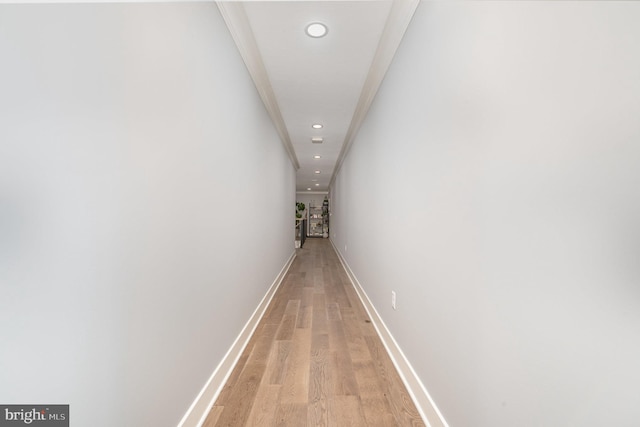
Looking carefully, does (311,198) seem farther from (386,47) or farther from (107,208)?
(107,208)

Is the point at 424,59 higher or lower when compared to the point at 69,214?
higher

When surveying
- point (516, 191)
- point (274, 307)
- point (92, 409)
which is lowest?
point (274, 307)

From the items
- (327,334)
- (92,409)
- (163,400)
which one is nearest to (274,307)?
(327,334)

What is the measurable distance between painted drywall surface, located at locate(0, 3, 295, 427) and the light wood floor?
34cm

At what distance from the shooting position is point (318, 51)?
7.66ft

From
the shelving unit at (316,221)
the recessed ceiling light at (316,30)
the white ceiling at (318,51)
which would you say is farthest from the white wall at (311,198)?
the recessed ceiling light at (316,30)

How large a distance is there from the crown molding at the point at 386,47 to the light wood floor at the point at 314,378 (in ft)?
7.52

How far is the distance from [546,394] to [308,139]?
→ 462 centimetres

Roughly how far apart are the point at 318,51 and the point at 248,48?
0.55m

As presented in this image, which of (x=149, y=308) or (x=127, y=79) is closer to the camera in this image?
(x=127, y=79)

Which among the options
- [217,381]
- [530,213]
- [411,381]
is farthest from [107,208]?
[411,381]

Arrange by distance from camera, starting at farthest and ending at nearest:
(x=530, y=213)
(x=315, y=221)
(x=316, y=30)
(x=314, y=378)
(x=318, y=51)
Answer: (x=315, y=221)
(x=318, y=51)
(x=316, y=30)
(x=314, y=378)
(x=530, y=213)

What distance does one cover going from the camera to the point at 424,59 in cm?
163

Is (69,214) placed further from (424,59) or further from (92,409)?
(424,59)
